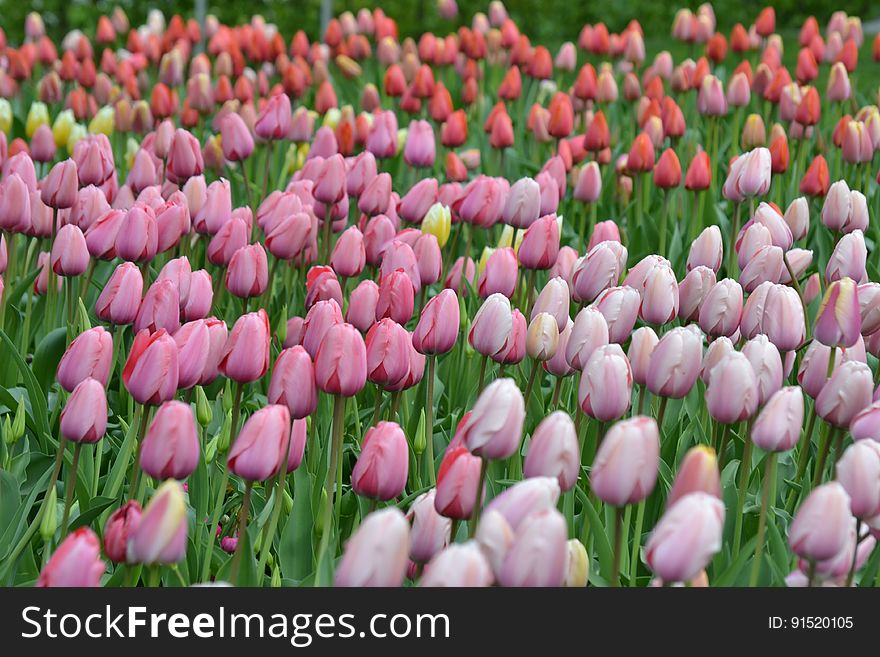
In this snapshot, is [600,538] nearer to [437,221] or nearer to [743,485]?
[743,485]

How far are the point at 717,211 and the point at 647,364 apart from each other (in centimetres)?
243

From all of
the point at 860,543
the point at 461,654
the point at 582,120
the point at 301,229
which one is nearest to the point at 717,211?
the point at 582,120

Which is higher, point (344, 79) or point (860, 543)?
point (344, 79)

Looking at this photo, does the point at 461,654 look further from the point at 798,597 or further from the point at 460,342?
the point at 460,342

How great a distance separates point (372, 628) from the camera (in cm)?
170

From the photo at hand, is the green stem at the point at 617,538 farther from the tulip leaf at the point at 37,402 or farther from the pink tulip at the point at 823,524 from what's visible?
the tulip leaf at the point at 37,402

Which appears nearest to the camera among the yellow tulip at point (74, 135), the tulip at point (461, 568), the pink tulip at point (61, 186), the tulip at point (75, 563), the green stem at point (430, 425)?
the tulip at point (461, 568)

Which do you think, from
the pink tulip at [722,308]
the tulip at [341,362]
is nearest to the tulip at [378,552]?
the tulip at [341,362]

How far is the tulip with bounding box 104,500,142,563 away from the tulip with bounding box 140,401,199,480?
0.25 feet

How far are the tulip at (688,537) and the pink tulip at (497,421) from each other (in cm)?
33

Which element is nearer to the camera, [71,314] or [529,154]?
[71,314]

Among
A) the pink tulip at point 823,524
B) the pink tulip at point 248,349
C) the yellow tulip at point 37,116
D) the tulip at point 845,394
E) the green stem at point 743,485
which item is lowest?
the pink tulip at point 823,524

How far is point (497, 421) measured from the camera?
1.82m

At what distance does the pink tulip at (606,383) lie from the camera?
2.06 meters
